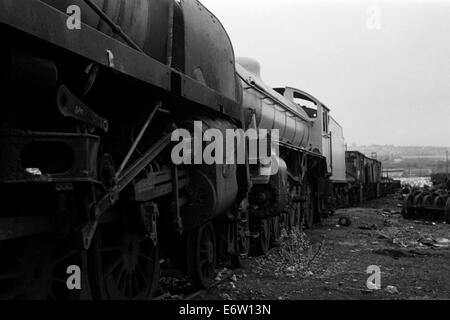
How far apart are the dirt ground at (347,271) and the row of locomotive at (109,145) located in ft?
2.06

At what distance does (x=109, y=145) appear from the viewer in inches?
148

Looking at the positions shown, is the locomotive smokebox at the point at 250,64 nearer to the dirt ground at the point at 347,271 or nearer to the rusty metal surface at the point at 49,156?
the dirt ground at the point at 347,271

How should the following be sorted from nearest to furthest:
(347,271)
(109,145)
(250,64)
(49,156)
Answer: (49,156) → (109,145) → (347,271) → (250,64)

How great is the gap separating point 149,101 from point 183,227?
Result: 4.27 feet

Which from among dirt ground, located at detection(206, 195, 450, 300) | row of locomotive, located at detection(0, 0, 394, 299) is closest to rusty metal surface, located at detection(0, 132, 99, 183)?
row of locomotive, located at detection(0, 0, 394, 299)

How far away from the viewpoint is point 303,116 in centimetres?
1360

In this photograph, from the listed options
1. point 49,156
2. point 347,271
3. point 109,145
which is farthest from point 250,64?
point 49,156

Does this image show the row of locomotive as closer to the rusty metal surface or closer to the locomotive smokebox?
the rusty metal surface

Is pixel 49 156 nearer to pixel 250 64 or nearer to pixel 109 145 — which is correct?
pixel 109 145

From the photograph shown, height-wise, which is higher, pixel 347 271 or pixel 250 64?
pixel 250 64

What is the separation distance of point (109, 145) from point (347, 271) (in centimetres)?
427

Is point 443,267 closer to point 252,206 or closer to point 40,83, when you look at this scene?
point 252,206

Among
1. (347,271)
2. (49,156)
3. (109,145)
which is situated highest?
(109,145)

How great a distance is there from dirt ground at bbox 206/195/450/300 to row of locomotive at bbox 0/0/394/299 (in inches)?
24.8
